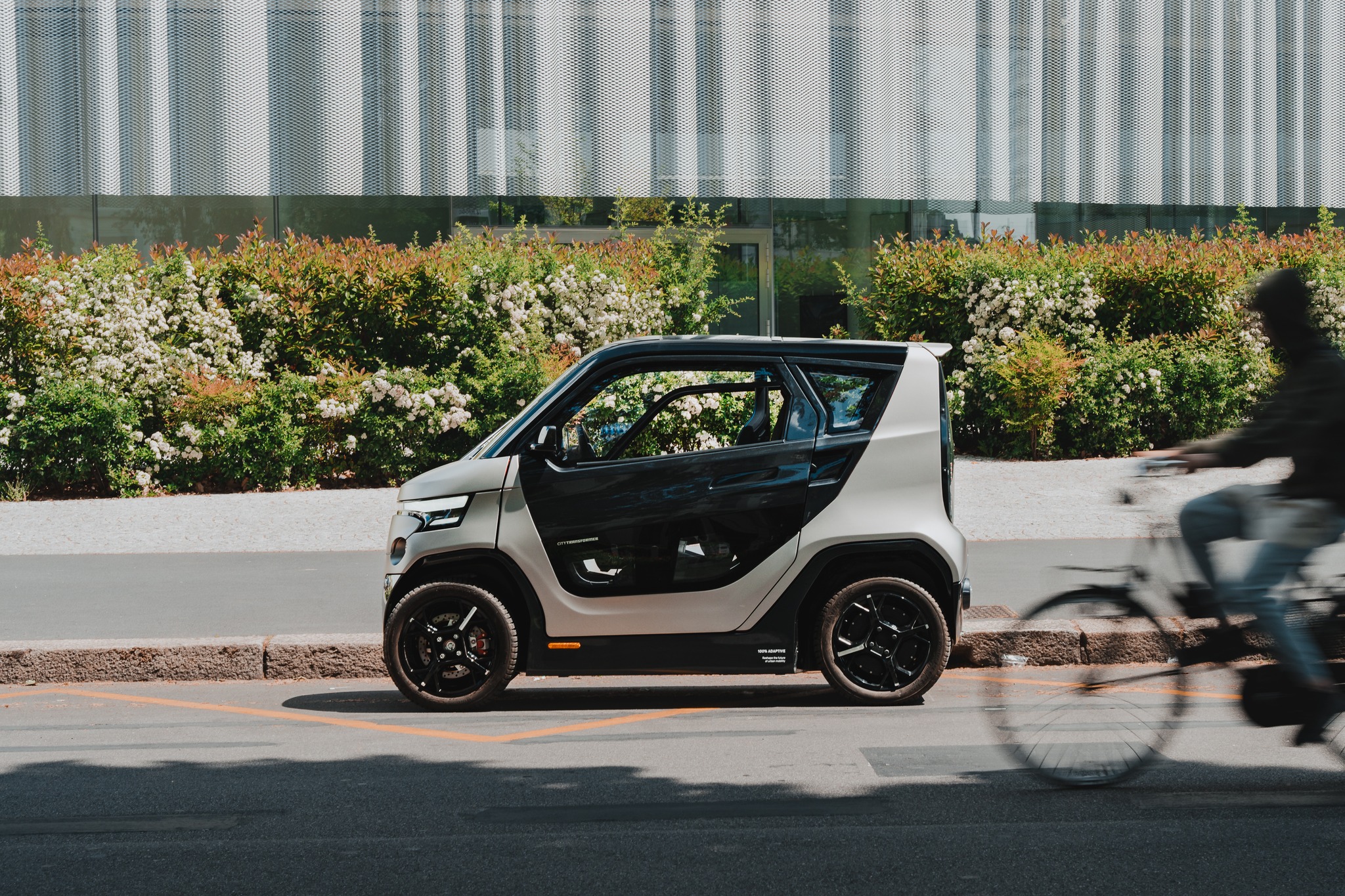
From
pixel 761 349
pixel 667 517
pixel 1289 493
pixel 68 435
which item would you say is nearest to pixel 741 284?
pixel 68 435

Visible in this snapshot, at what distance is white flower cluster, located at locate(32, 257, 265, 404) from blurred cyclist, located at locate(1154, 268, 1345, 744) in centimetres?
1181

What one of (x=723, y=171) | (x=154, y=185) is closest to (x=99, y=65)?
(x=154, y=185)

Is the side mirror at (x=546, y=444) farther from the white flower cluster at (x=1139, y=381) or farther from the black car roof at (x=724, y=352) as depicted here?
the white flower cluster at (x=1139, y=381)

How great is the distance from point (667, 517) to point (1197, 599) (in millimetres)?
2286

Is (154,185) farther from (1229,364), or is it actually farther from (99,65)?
(1229,364)

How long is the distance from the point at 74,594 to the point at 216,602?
110 cm

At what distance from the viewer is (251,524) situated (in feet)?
37.2

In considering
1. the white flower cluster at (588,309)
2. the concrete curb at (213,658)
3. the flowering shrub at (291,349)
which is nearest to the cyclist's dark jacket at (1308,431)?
the concrete curb at (213,658)

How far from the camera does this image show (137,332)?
1348 centimetres

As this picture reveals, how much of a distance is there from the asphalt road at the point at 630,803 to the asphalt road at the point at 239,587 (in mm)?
1133

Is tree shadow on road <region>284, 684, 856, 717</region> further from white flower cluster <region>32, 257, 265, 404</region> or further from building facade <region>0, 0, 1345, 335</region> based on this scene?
building facade <region>0, 0, 1345, 335</region>

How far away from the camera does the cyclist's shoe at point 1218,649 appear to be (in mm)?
4328

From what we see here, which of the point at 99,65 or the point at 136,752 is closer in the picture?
the point at 136,752

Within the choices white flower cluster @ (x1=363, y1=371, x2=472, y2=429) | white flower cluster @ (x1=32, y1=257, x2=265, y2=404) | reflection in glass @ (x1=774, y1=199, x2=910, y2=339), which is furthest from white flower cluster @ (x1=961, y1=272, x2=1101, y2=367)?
white flower cluster @ (x1=32, y1=257, x2=265, y2=404)
